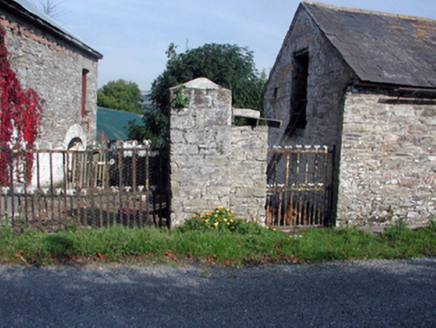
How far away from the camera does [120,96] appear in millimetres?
39406

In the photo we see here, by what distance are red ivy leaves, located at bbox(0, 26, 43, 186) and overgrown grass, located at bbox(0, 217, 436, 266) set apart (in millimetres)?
3234

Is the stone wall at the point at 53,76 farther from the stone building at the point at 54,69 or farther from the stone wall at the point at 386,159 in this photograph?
the stone wall at the point at 386,159

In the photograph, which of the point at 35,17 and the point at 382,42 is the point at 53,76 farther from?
the point at 382,42

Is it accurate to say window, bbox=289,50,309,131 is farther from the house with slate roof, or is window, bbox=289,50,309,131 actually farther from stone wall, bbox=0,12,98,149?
stone wall, bbox=0,12,98,149

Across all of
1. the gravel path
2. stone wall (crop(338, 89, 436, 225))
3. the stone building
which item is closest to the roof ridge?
stone wall (crop(338, 89, 436, 225))

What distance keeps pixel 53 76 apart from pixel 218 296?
9.00 metres

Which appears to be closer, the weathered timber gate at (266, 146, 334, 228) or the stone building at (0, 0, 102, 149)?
the weathered timber gate at (266, 146, 334, 228)

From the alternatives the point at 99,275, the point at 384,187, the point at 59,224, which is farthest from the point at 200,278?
the point at 384,187

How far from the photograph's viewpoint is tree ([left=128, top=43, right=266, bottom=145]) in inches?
515

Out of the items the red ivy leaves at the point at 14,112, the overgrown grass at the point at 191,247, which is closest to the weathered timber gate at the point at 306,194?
the overgrown grass at the point at 191,247

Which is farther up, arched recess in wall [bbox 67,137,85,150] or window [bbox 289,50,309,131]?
window [bbox 289,50,309,131]

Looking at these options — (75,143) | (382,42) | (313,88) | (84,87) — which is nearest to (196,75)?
(84,87)

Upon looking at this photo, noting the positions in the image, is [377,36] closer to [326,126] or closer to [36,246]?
[326,126]

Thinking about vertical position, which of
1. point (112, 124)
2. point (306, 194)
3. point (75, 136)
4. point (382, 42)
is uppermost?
point (382, 42)
